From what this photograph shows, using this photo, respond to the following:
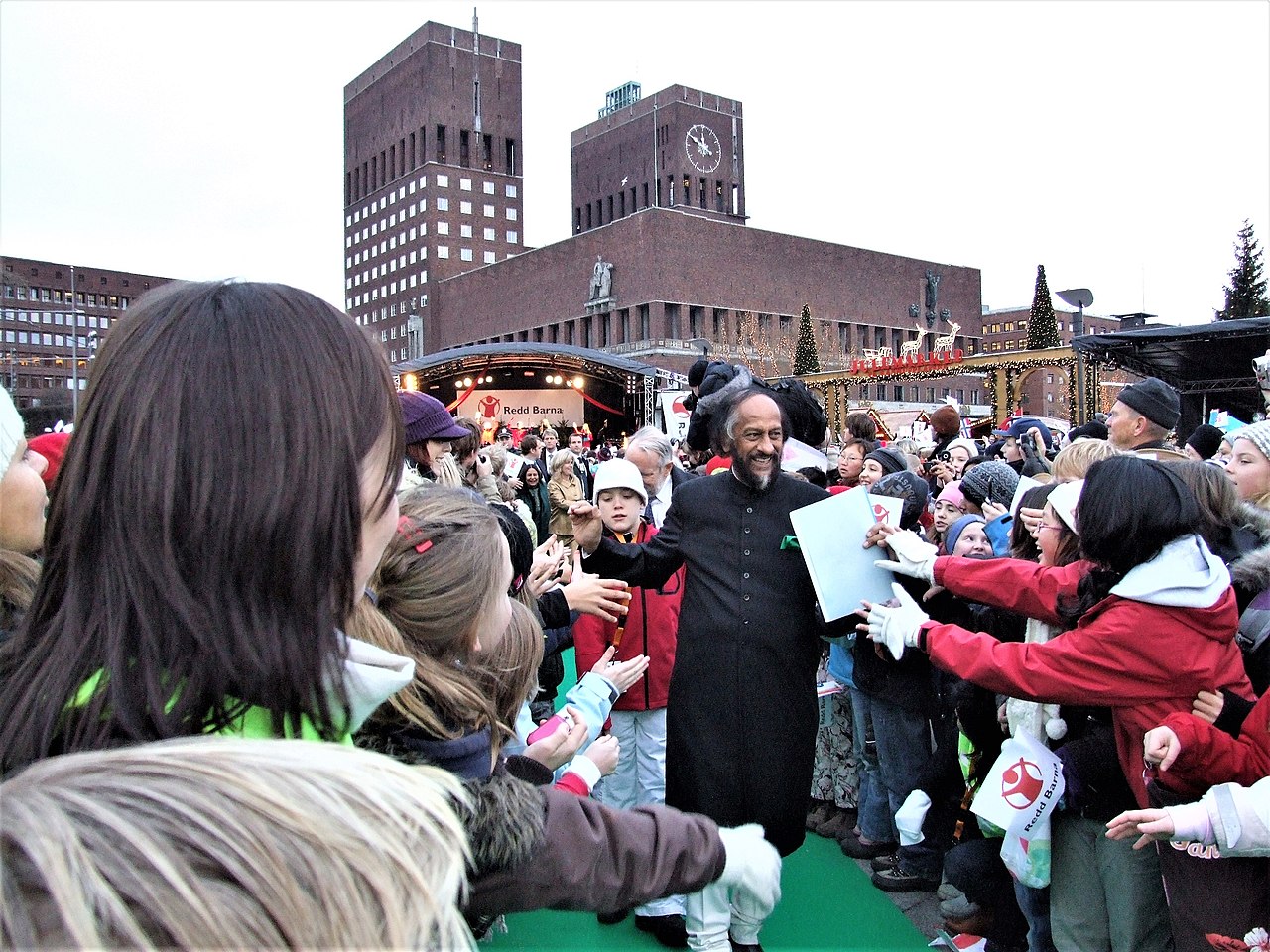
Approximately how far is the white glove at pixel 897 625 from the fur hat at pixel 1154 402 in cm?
256

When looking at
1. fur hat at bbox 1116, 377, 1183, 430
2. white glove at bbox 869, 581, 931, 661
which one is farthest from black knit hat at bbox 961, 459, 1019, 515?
white glove at bbox 869, 581, 931, 661

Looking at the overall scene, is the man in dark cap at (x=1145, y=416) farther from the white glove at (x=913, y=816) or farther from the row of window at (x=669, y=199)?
the row of window at (x=669, y=199)

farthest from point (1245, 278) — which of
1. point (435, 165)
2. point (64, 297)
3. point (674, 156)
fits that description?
point (64, 297)

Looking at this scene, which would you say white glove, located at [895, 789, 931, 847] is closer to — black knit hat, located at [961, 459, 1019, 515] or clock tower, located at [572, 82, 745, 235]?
black knit hat, located at [961, 459, 1019, 515]

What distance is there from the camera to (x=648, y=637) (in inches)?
175

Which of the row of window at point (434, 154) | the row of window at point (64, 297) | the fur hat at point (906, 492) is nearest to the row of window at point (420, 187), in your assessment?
the row of window at point (434, 154)

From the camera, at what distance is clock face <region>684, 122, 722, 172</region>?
78125 millimetres

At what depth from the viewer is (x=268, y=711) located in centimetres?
90

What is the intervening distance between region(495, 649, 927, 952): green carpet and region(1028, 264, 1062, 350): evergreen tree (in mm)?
33641

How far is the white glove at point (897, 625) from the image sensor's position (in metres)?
2.88

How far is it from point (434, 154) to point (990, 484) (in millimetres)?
85941

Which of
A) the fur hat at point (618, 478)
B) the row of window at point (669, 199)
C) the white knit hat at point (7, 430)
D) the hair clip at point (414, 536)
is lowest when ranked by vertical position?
the hair clip at point (414, 536)

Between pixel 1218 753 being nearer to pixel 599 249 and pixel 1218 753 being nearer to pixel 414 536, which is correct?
pixel 414 536

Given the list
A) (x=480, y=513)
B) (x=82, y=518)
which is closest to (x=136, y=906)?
(x=82, y=518)
